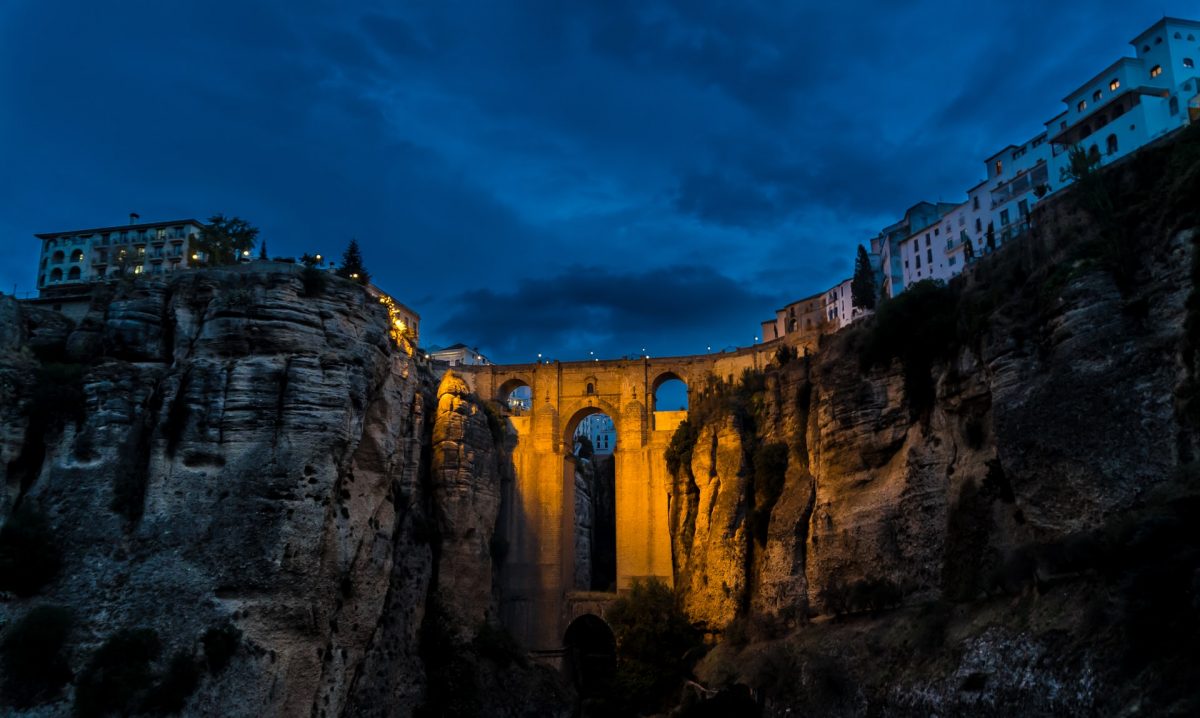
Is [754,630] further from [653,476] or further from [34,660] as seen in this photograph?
[34,660]

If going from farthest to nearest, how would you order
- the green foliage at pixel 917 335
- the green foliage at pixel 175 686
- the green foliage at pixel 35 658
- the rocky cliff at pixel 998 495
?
the green foliage at pixel 917 335 < the green foliage at pixel 175 686 < the green foliage at pixel 35 658 < the rocky cliff at pixel 998 495

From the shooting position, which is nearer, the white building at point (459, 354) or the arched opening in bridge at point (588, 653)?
the arched opening in bridge at point (588, 653)

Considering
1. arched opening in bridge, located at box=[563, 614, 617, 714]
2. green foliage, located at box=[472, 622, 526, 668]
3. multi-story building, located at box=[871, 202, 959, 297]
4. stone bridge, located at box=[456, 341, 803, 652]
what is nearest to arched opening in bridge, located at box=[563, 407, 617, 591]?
stone bridge, located at box=[456, 341, 803, 652]

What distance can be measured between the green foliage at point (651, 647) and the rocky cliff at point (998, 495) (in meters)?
1.84

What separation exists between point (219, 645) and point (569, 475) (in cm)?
2932

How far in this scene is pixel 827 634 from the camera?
4022cm

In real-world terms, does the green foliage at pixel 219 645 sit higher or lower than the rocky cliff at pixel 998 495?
lower

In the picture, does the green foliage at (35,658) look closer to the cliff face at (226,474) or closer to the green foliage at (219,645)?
the cliff face at (226,474)

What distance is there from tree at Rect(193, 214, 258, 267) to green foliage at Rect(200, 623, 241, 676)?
82.2ft

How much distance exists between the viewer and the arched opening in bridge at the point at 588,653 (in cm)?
5634

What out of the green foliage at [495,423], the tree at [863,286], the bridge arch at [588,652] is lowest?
the bridge arch at [588,652]

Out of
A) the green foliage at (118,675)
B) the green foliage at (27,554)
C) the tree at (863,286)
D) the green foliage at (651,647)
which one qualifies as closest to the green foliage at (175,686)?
the green foliage at (118,675)

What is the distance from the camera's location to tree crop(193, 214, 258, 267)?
177ft

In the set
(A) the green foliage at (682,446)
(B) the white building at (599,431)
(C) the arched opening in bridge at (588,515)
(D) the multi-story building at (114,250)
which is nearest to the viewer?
(A) the green foliage at (682,446)
